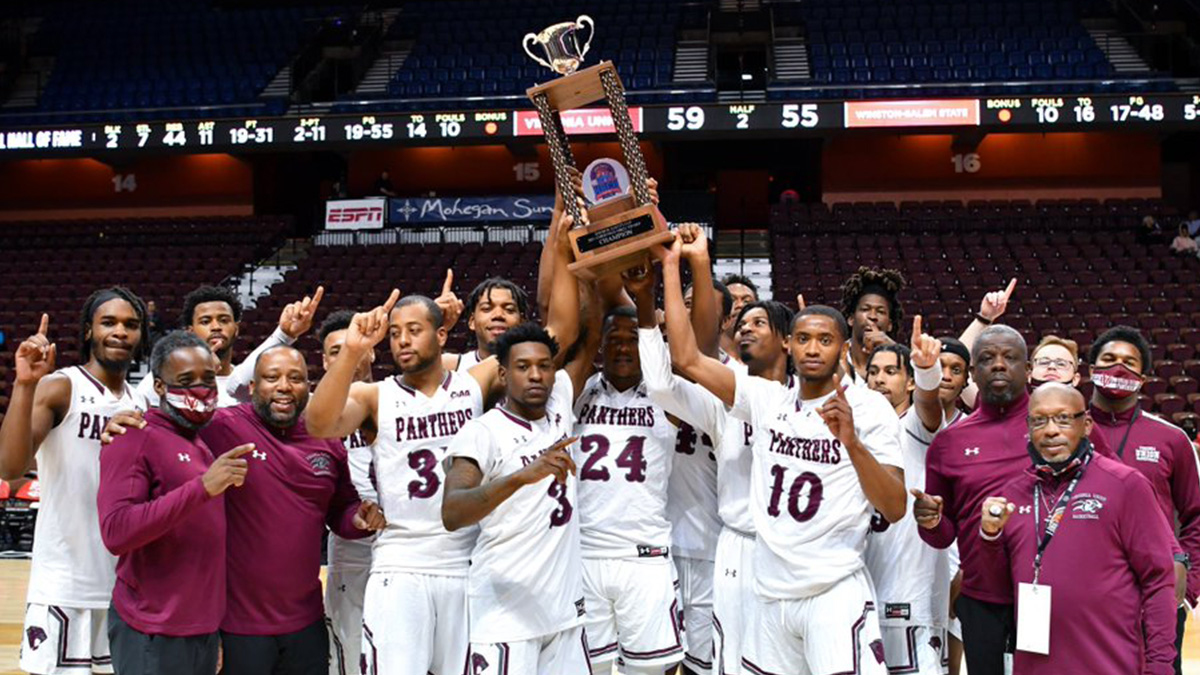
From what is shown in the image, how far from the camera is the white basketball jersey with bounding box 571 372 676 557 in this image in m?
4.50

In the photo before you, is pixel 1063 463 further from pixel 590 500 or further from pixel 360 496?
pixel 360 496

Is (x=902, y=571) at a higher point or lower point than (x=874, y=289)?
lower

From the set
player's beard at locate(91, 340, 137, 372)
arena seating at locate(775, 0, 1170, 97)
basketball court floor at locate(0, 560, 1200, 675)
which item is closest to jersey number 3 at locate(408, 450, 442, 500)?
player's beard at locate(91, 340, 137, 372)

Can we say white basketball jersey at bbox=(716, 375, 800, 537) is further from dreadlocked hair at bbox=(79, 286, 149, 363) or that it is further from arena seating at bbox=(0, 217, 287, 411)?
arena seating at bbox=(0, 217, 287, 411)

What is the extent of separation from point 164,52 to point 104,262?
18.7 feet

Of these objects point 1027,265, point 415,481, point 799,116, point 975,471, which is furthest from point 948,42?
point 415,481

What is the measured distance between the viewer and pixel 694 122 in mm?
16406

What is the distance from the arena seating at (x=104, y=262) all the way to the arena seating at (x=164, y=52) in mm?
1980

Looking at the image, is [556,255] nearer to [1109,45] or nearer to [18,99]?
[1109,45]

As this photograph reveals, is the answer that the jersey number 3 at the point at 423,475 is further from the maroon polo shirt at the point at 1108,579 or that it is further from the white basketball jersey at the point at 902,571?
the maroon polo shirt at the point at 1108,579

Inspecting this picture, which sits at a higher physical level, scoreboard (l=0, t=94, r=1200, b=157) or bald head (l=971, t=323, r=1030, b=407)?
scoreboard (l=0, t=94, r=1200, b=157)

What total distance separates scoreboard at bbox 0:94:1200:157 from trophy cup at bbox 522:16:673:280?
37.6ft

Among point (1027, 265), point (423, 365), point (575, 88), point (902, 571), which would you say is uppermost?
point (1027, 265)

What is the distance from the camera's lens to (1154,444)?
442 centimetres
